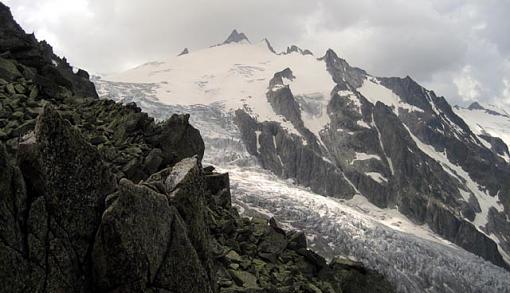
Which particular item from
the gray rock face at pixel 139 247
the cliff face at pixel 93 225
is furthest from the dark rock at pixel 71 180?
the gray rock face at pixel 139 247

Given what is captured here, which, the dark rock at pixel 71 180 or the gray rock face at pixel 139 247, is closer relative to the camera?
the gray rock face at pixel 139 247

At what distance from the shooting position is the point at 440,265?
14612cm

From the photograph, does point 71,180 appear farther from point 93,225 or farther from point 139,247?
point 139,247

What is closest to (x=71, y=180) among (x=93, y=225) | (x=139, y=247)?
(x=93, y=225)


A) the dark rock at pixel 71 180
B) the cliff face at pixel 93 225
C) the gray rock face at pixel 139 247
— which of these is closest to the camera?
the cliff face at pixel 93 225

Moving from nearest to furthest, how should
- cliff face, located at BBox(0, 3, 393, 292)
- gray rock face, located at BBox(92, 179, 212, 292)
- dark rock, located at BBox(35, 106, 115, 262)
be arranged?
cliff face, located at BBox(0, 3, 393, 292) → gray rock face, located at BBox(92, 179, 212, 292) → dark rock, located at BBox(35, 106, 115, 262)

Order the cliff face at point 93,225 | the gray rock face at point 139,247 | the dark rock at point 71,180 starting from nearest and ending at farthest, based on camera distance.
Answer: the cliff face at point 93,225
the gray rock face at point 139,247
the dark rock at point 71,180

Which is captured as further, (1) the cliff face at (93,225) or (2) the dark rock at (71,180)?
(2) the dark rock at (71,180)

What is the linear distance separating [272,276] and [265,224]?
580cm

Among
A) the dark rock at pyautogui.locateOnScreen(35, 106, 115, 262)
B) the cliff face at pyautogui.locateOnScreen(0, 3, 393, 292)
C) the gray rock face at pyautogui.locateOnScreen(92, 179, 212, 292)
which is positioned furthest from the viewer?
the dark rock at pyautogui.locateOnScreen(35, 106, 115, 262)

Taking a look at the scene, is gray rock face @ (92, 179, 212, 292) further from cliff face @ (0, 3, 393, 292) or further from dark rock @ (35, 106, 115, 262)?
dark rock @ (35, 106, 115, 262)

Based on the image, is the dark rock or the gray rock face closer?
the gray rock face

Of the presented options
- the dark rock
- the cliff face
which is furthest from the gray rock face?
the dark rock

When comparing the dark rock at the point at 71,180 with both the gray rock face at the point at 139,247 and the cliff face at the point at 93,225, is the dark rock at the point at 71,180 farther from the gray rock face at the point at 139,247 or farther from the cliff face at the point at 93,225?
the gray rock face at the point at 139,247
